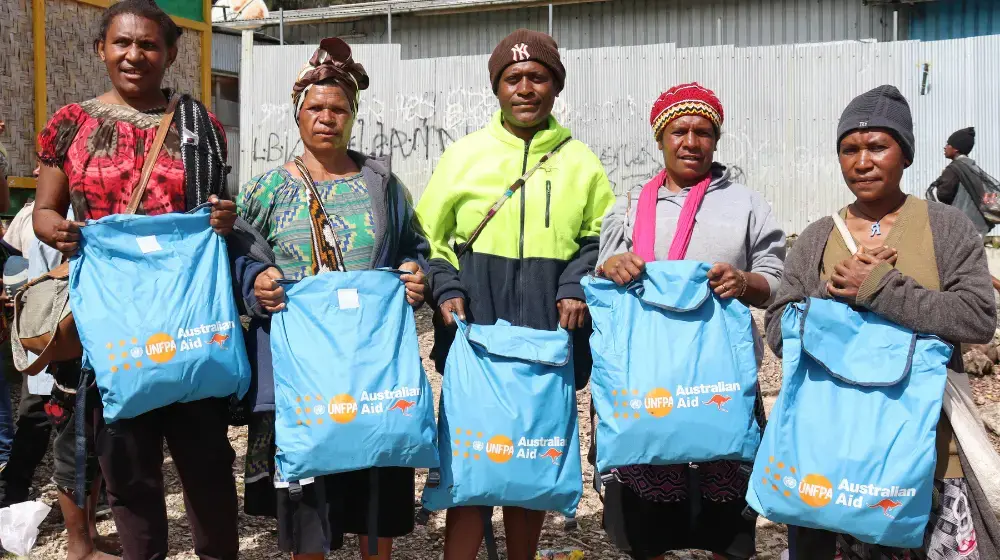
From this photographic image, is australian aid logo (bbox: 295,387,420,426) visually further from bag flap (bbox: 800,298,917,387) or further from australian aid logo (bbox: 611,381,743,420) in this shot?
bag flap (bbox: 800,298,917,387)

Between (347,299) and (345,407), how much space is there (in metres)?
0.37

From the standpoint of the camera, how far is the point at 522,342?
134 inches

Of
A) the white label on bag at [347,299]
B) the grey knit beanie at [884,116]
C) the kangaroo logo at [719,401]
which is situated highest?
the grey knit beanie at [884,116]

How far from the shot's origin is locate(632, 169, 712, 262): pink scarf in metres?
3.40

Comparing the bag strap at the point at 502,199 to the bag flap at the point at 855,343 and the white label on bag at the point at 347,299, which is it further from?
the bag flap at the point at 855,343

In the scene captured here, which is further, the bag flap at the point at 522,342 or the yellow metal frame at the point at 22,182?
the yellow metal frame at the point at 22,182

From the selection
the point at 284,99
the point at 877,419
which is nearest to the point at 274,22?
the point at 284,99

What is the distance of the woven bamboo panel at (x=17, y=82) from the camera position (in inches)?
290

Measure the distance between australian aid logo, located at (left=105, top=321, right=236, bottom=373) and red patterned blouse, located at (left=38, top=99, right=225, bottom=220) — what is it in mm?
495

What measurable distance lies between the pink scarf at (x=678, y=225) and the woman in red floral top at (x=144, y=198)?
1.43 meters

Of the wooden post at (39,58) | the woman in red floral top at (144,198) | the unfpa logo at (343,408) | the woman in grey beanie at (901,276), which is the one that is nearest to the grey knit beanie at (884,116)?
the woman in grey beanie at (901,276)

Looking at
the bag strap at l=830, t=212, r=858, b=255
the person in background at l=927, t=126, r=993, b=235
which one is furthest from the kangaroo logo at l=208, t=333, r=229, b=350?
the person in background at l=927, t=126, r=993, b=235

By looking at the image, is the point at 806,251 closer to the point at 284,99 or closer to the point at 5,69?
the point at 5,69

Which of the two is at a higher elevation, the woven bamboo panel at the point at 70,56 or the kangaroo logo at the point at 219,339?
the woven bamboo panel at the point at 70,56
